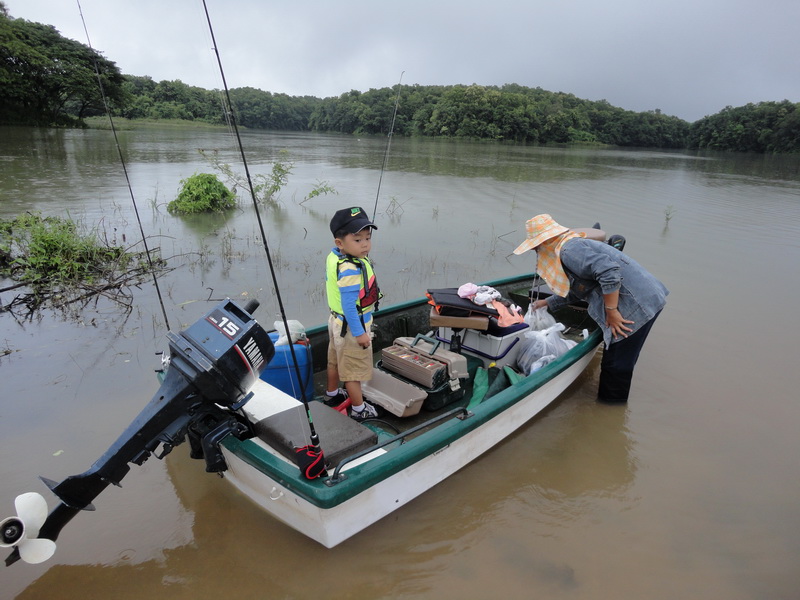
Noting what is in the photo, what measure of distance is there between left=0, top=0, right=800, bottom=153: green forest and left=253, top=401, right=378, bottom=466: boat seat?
117 ft

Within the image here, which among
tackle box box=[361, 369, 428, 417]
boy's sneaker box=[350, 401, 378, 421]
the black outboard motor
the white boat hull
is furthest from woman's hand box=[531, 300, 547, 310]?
the black outboard motor

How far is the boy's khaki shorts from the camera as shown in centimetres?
300

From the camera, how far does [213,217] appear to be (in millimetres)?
10312

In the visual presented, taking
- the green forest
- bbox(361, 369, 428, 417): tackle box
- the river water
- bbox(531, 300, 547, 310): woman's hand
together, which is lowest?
the river water

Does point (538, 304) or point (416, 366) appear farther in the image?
point (538, 304)

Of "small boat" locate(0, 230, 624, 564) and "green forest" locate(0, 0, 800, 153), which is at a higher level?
"green forest" locate(0, 0, 800, 153)

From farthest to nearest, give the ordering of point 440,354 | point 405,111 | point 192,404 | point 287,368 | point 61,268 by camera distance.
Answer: point 405,111, point 61,268, point 440,354, point 287,368, point 192,404

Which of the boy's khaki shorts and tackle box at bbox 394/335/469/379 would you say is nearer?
the boy's khaki shorts

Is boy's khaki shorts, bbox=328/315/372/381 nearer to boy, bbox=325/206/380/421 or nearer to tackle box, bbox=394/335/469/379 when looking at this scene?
boy, bbox=325/206/380/421

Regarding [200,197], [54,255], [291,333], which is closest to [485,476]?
[291,333]

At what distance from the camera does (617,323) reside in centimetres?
361

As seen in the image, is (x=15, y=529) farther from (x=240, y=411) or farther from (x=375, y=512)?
(x=375, y=512)

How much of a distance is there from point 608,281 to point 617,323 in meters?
0.46

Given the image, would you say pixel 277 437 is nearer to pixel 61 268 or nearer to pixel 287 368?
pixel 287 368
